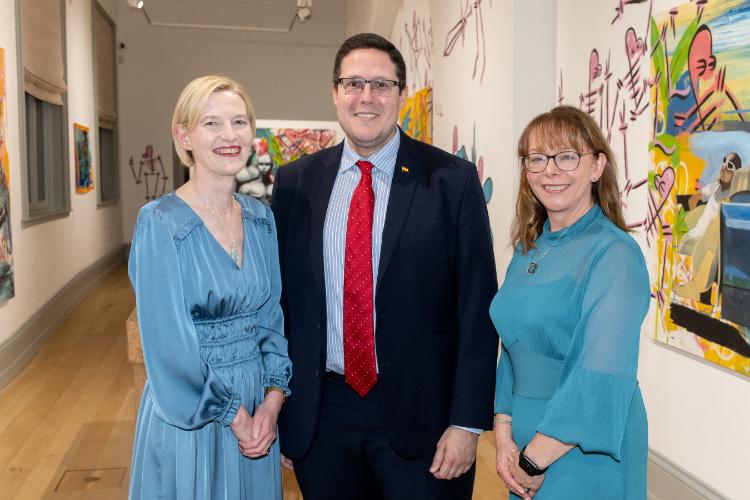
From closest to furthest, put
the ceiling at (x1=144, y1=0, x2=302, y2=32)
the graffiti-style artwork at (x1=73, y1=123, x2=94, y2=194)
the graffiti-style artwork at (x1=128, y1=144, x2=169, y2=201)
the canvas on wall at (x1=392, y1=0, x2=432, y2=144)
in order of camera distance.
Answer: the canvas on wall at (x1=392, y1=0, x2=432, y2=144) < the graffiti-style artwork at (x1=73, y1=123, x2=94, y2=194) < the ceiling at (x1=144, y1=0, x2=302, y2=32) < the graffiti-style artwork at (x1=128, y1=144, x2=169, y2=201)

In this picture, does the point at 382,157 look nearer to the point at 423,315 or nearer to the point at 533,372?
the point at 423,315

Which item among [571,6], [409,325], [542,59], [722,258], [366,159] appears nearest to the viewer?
[409,325]

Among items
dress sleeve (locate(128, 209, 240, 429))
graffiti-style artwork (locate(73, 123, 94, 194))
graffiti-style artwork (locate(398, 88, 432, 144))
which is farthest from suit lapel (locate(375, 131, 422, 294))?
graffiti-style artwork (locate(73, 123, 94, 194))

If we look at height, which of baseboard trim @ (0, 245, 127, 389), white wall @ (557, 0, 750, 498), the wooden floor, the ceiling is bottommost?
the wooden floor

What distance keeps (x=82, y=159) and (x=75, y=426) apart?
18.2 feet

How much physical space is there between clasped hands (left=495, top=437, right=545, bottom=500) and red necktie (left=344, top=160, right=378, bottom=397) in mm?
377

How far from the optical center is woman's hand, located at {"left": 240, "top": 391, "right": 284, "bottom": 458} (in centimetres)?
169

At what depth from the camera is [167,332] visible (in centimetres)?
157

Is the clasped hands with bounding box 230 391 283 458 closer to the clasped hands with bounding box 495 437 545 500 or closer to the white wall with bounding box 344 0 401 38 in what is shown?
the clasped hands with bounding box 495 437 545 500

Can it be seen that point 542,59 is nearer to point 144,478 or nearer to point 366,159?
point 366,159

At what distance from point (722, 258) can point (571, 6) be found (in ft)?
5.75

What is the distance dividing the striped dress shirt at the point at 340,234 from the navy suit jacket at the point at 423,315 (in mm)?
23

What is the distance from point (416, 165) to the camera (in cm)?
187

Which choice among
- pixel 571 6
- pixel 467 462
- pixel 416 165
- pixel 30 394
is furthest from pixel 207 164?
pixel 30 394
